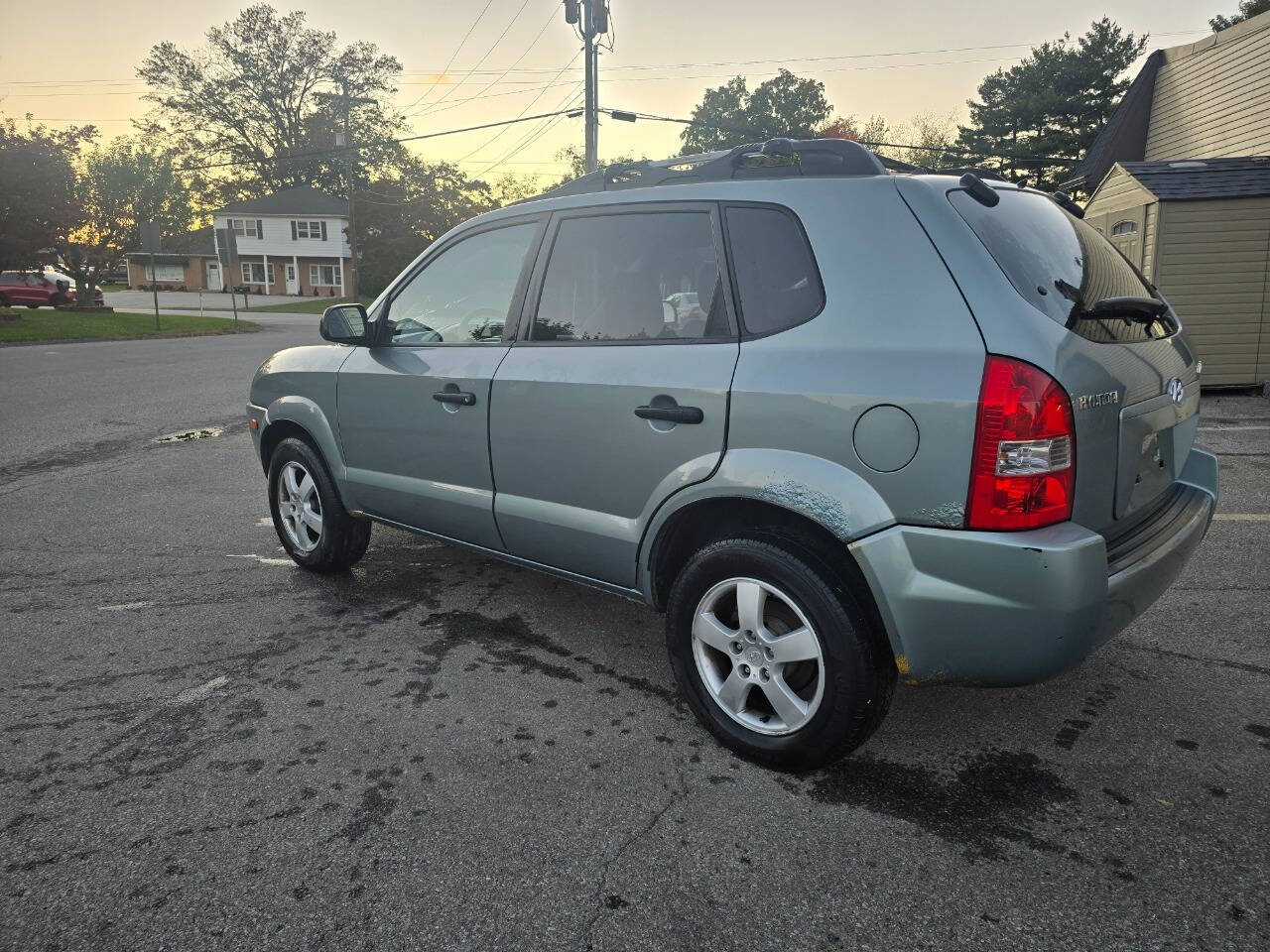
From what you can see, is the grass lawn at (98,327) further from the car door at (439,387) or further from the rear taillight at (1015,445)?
the rear taillight at (1015,445)

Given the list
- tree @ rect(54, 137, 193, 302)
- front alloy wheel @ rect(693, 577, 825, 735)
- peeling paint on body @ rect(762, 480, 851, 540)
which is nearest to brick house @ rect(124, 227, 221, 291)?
tree @ rect(54, 137, 193, 302)

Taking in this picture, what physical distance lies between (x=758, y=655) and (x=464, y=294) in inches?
81.8

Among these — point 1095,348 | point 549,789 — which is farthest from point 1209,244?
point 549,789

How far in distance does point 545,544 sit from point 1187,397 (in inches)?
91.5

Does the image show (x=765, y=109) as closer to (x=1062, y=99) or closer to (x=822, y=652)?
(x=1062, y=99)

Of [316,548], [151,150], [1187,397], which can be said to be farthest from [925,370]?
[151,150]

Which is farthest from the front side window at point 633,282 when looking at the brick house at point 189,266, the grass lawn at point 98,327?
the brick house at point 189,266

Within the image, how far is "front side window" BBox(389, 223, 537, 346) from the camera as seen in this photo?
3.73 meters

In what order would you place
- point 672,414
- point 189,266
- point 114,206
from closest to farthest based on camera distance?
point 672,414, point 114,206, point 189,266

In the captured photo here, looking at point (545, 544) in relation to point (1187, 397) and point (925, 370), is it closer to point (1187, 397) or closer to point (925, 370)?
point (925, 370)

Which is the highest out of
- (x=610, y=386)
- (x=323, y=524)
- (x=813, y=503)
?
(x=610, y=386)

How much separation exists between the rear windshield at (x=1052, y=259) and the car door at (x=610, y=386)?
806 mm

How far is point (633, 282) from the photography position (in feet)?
10.7

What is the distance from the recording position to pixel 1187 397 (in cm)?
311
